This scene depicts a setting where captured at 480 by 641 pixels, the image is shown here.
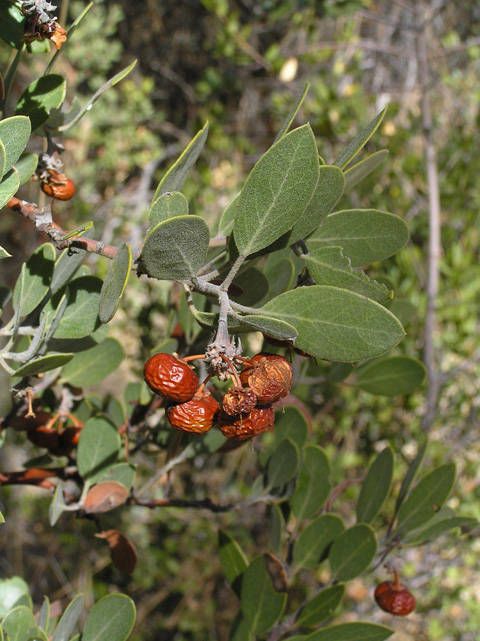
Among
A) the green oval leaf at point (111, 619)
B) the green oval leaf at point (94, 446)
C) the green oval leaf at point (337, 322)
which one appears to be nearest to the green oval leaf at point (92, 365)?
the green oval leaf at point (94, 446)

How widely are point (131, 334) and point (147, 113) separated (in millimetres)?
1610

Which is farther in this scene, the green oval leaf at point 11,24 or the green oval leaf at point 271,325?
the green oval leaf at point 11,24

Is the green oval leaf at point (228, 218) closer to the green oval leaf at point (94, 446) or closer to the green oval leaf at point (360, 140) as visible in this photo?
the green oval leaf at point (360, 140)

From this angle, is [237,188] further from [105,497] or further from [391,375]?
[105,497]

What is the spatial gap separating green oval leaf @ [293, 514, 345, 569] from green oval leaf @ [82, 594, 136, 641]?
0.28 m

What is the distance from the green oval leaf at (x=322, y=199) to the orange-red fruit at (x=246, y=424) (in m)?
0.15


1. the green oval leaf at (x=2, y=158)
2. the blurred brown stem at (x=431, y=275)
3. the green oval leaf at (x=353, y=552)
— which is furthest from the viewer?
the blurred brown stem at (x=431, y=275)

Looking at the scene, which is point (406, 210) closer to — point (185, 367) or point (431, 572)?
point (431, 572)

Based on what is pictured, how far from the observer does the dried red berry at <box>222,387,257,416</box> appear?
553 millimetres

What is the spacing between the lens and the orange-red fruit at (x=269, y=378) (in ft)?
1.83

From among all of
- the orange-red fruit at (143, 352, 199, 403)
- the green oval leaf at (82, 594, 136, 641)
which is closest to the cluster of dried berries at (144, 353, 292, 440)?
the orange-red fruit at (143, 352, 199, 403)

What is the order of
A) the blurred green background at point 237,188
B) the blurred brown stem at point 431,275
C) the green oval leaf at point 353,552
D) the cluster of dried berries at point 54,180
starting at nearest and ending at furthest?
the cluster of dried berries at point 54,180, the green oval leaf at point 353,552, the blurred brown stem at point 431,275, the blurred green background at point 237,188

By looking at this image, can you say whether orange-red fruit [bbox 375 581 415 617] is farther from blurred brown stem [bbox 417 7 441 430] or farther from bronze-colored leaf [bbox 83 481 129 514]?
blurred brown stem [bbox 417 7 441 430]

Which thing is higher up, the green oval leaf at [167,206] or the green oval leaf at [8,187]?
the green oval leaf at [8,187]
